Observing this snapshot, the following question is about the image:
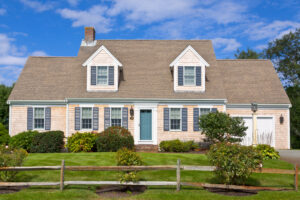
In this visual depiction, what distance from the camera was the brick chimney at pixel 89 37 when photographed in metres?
24.3

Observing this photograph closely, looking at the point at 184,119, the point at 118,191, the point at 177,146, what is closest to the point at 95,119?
the point at 177,146

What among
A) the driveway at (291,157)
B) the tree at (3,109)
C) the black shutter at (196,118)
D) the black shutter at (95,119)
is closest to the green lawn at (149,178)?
the driveway at (291,157)

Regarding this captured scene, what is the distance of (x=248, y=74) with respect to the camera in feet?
80.4

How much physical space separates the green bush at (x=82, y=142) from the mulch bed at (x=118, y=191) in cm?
798

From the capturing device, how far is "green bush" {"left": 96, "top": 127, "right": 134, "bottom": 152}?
17031mm

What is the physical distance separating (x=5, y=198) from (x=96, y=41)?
17.7 m

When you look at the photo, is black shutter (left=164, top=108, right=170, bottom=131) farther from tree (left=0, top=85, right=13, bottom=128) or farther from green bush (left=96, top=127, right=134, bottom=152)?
tree (left=0, top=85, right=13, bottom=128)

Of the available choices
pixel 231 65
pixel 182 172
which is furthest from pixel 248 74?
pixel 182 172

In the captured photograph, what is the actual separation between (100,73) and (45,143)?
20.7ft

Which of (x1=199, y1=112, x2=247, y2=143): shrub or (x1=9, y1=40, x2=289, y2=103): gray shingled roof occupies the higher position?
(x1=9, y1=40, x2=289, y2=103): gray shingled roof

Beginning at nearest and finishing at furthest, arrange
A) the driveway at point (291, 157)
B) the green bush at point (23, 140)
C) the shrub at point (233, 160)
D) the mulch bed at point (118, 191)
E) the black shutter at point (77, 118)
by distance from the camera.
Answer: the shrub at point (233, 160) < the mulch bed at point (118, 191) < the driveway at point (291, 157) < the green bush at point (23, 140) < the black shutter at point (77, 118)

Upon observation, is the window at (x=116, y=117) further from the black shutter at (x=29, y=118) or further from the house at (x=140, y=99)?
the black shutter at (x=29, y=118)

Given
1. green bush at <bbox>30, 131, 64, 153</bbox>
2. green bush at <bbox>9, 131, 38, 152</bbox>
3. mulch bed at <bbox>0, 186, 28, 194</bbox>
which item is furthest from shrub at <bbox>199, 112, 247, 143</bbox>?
green bush at <bbox>9, 131, 38, 152</bbox>

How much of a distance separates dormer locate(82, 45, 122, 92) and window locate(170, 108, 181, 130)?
4.54m
